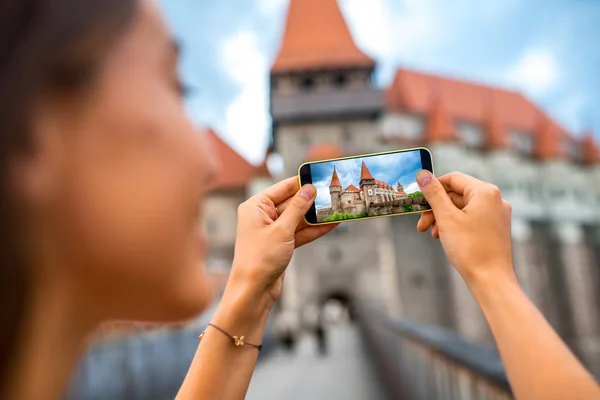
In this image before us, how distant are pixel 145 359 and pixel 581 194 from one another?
1084 inches

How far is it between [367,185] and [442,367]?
177 cm

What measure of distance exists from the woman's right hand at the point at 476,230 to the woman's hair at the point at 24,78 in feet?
2.18

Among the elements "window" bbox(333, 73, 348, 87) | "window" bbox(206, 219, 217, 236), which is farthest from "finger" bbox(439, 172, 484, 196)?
"window" bbox(206, 219, 217, 236)

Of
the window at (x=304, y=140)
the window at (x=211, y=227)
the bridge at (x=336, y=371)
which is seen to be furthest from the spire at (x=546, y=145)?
the bridge at (x=336, y=371)

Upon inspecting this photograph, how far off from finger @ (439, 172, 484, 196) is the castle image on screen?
0.06 meters

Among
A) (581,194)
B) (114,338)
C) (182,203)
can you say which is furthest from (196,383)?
(581,194)

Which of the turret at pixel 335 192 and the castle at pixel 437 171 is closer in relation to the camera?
the turret at pixel 335 192

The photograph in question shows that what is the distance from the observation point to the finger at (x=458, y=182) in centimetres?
91

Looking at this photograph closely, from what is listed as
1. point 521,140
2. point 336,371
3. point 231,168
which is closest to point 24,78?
point 336,371

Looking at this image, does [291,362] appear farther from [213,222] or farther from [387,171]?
[213,222]

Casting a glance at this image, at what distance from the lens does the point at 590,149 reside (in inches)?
1152

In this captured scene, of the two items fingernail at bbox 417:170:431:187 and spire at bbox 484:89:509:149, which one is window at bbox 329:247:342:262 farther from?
fingernail at bbox 417:170:431:187

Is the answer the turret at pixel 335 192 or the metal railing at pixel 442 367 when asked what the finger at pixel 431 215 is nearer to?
the turret at pixel 335 192

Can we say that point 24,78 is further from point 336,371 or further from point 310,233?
point 336,371
